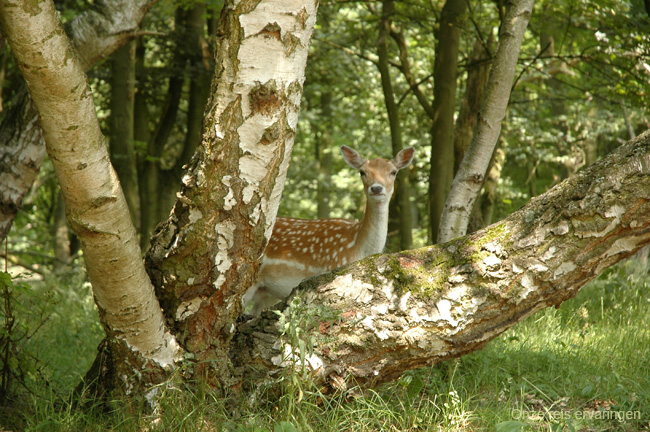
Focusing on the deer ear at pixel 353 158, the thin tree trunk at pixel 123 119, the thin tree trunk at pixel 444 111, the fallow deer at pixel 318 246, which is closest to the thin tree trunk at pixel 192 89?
the thin tree trunk at pixel 123 119

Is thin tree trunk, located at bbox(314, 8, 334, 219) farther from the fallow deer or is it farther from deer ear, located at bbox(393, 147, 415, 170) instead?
the fallow deer

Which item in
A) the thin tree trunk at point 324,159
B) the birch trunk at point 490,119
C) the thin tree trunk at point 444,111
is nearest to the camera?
the birch trunk at point 490,119

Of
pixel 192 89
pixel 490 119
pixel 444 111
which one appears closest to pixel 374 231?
pixel 490 119

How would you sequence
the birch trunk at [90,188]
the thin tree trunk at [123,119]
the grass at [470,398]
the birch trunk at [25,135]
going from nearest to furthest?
the birch trunk at [90,188], the grass at [470,398], the birch trunk at [25,135], the thin tree trunk at [123,119]

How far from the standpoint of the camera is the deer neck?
5582 millimetres

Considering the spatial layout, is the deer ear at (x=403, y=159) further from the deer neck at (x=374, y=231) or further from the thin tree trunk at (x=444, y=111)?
the thin tree trunk at (x=444, y=111)

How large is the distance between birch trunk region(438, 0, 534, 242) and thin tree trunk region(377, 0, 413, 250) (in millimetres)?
3781

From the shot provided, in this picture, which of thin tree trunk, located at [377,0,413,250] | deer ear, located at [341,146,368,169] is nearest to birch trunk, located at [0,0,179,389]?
deer ear, located at [341,146,368,169]

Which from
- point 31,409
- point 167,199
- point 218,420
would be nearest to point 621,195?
point 218,420

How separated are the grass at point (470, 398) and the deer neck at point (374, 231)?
4.74 ft

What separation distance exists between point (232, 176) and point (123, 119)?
589cm

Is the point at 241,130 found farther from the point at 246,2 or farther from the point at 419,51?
the point at 419,51

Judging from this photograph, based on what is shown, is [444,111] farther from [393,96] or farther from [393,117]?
[393,96]

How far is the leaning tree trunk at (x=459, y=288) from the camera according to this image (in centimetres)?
275
